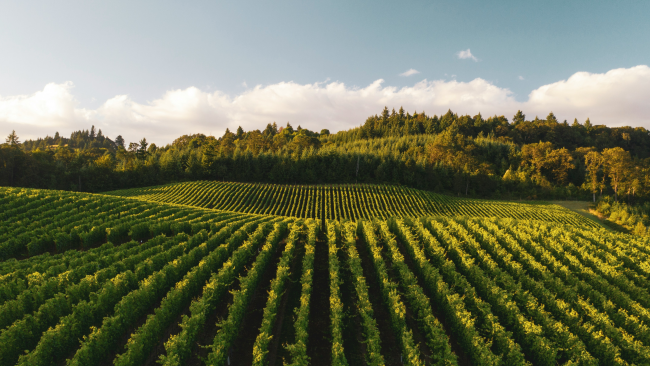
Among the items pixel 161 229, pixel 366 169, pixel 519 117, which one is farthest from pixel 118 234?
pixel 519 117

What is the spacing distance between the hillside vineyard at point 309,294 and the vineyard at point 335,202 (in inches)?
1052

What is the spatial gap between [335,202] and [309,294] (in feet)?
149

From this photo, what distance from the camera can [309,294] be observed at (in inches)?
597

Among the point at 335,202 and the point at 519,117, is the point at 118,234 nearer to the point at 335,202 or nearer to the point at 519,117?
the point at 335,202

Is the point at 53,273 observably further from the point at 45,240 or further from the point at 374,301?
the point at 374,301

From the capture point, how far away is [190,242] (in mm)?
21281

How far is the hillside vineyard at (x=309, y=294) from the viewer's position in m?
11.4

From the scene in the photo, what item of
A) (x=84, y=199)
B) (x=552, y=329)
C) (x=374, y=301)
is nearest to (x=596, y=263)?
(x=552, y=329)

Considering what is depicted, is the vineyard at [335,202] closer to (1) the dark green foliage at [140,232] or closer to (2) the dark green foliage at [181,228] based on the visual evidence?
(2) the dark green foliage at [181,228]

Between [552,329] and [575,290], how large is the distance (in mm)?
5792

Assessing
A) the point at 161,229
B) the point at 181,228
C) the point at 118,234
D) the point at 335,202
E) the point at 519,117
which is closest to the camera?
the point at 118,234

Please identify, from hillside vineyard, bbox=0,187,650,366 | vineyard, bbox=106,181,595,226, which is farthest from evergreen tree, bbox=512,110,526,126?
hillside vineyard, bbox=0,187,650,366

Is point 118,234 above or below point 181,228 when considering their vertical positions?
below

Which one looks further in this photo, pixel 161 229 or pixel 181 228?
pixel 181 228
